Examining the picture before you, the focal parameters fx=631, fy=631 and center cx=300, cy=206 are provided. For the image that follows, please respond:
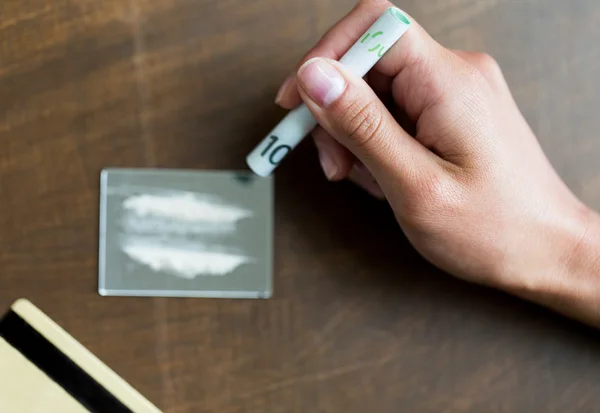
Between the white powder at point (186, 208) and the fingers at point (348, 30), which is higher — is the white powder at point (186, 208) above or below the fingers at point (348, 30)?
below

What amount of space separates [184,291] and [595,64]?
0.46m

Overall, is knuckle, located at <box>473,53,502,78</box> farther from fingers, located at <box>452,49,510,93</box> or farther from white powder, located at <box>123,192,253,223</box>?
white powder, located at <box>123,192,253,223</box>

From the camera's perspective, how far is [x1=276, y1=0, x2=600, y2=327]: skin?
508mm

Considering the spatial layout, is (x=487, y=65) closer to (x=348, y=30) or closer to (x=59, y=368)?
(x=348, y=30)

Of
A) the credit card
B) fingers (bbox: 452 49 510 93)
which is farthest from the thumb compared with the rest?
the credit card

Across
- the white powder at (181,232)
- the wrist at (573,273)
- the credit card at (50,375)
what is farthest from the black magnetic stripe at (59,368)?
the wrist at (573,273)

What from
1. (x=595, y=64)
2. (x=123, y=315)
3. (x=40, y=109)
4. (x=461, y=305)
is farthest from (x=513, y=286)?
(x=40, y=109)

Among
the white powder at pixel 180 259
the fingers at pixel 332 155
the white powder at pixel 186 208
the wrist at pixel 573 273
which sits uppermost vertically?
the fingers at pixel 332 155

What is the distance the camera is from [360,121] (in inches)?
19.5

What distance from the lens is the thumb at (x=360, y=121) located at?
49 cm

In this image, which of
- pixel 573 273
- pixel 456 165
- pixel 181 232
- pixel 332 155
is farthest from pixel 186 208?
pixel 573 273

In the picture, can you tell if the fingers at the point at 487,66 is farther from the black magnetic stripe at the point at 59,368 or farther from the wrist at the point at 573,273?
the black magnetic stripe at the point at 59,368

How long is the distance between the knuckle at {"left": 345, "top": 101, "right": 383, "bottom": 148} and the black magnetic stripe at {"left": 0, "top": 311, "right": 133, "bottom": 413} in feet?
1.02

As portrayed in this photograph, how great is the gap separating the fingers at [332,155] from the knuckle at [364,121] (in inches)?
2.7
